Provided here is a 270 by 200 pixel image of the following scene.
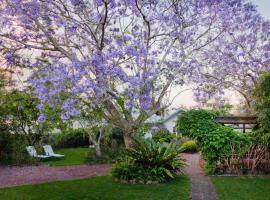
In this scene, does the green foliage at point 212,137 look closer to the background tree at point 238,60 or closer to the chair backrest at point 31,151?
the background tree at point 238,60

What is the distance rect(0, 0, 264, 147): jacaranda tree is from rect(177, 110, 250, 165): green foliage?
2.21m

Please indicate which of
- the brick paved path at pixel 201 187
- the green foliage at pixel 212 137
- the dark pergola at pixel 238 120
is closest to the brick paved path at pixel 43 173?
the brick paved path at pixel 201 187

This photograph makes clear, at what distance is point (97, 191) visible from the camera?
10320 millimetres

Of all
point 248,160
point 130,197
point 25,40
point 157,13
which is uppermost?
point 157,13

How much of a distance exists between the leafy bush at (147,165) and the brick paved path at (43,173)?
2008 millimetres

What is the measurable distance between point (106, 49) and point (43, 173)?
594 cm

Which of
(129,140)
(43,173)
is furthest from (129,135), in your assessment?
(43,173)

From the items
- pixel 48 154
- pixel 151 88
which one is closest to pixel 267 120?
pixel 151 88

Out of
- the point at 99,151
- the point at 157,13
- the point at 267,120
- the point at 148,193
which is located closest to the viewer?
the point at 148,193

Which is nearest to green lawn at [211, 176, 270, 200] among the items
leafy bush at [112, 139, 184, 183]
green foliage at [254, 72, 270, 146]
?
leafy bush at [112, 139, 184, 183]

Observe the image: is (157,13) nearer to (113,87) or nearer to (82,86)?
(113,87)

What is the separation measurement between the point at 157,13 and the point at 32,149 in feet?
33.2

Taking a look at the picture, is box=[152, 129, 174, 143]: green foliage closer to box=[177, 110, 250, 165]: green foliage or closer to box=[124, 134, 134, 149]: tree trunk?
box=[177, 110, 250, 165]: green foliage

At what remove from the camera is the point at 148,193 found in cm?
1005
